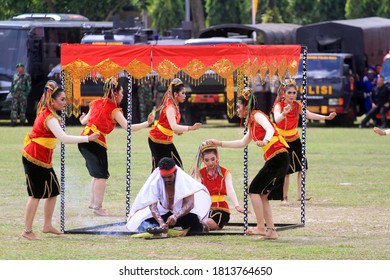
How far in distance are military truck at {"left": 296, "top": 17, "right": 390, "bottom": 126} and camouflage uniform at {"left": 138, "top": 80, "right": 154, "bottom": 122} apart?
15.5 ft

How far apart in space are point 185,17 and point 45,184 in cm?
4683

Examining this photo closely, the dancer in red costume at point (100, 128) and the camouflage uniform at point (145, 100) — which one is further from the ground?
the dancer in red costume at point (100, 128)

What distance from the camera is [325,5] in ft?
202

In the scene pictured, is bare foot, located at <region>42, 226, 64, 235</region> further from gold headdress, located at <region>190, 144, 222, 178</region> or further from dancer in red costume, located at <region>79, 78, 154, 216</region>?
dancer in red costume, located at <region>79, 78, 154, 216</region>

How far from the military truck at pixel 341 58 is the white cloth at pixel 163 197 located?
21878 millimetres

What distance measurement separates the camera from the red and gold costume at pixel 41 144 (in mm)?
14203

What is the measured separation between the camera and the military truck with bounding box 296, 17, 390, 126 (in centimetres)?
3656

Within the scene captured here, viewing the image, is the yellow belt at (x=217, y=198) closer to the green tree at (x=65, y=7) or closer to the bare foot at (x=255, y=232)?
the bare foot at (x=255, y=232)

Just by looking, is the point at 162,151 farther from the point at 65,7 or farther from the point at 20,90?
the point at 65,7

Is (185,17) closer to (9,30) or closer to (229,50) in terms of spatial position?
(9,30)

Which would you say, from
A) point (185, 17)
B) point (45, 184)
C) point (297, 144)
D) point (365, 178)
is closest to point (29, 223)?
point (45, 184)

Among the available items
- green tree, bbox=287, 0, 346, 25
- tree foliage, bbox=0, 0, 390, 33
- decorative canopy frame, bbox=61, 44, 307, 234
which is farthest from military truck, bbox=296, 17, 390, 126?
decorative canopy frame, bbox=61, 44, 307, 234

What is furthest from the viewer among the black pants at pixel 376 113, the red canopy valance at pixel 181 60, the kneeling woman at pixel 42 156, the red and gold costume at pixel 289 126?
the black pants at pixel 376 113

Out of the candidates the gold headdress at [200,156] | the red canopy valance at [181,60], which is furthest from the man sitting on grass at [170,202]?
the red canopy valance at [181,60]
